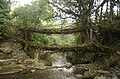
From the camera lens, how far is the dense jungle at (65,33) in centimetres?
1730

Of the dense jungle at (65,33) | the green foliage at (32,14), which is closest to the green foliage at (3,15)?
the dense jungle at (65,33)

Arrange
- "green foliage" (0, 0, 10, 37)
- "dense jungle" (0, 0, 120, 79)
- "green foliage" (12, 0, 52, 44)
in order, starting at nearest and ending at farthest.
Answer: "dense jungle" (0, 0, 120, 79), "green foliage" (0, 0, 10, 37), "green foliage" (12, 0, 52, 44)

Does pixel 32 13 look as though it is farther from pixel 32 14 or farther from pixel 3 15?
pixel 3 15

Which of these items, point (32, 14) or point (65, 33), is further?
point (32, 14)

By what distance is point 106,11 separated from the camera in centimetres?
1950

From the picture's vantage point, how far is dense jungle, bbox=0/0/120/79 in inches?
681

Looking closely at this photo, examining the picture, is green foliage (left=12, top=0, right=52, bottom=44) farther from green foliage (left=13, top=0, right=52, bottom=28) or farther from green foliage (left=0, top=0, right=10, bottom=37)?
green foliage (left=0, top=0, right=10, bottom=37)

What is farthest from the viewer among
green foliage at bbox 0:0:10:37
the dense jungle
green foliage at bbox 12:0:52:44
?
green foliage at bbox 12:0:52:44

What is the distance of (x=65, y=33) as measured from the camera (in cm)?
2083

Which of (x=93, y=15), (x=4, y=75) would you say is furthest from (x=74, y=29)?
(x=4, y=75)

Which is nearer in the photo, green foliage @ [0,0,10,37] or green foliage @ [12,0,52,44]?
green foliage @ [0,0,10,37]

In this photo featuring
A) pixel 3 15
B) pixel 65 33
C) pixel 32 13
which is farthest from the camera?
pixel 32 13

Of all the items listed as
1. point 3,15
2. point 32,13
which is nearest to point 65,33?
point 32,13

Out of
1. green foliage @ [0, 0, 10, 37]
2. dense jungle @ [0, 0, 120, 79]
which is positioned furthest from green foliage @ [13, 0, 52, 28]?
green foliage @ [0, 0, 10, 37]
